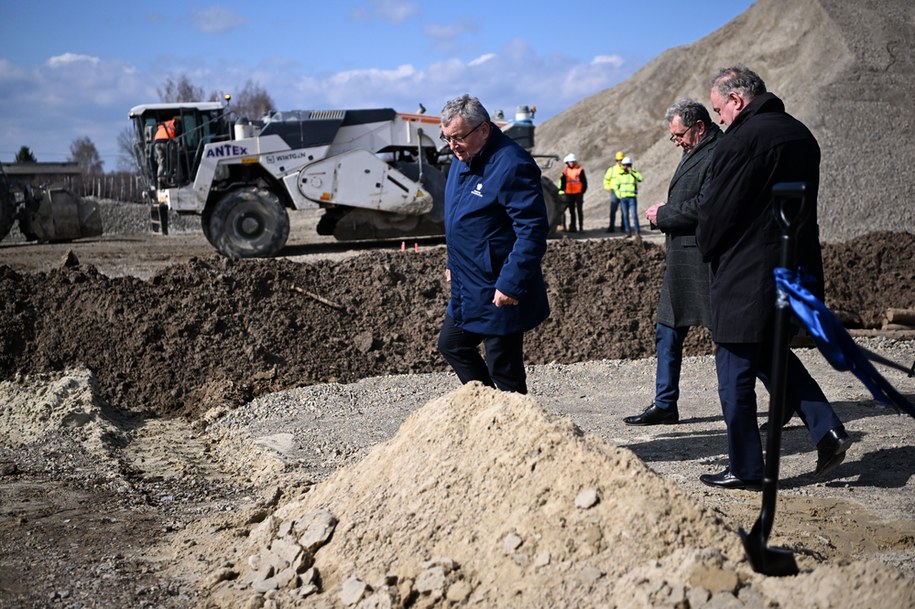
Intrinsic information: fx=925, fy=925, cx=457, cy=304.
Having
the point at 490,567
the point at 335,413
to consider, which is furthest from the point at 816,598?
the point at 335,413

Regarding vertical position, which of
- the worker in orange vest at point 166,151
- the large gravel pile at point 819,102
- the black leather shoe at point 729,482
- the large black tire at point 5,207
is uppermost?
the large gravel pile at point 819,102

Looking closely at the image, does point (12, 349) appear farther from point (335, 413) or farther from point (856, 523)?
point (856, 523)

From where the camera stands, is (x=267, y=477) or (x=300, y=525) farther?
(x=267, y=477)

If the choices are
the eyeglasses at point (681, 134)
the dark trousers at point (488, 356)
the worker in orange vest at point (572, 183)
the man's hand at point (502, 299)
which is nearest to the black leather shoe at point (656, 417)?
the dark trousers at point (488, 356)

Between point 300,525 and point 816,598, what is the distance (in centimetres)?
210

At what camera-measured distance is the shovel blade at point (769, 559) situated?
305 cm

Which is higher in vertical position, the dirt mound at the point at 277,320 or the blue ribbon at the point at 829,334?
the blue ribbon at the point at 829,334

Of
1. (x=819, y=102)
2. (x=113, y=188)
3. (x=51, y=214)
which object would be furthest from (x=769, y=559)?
(x=113, y=188)

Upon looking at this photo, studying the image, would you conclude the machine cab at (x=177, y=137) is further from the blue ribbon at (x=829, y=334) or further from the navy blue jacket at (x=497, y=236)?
the blue ribbon at (x=829, y=334)

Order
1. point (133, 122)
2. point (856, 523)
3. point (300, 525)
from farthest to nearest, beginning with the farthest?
point (133, 122), point (856, 523), point (300, 525)

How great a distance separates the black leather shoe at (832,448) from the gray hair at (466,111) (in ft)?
7.85

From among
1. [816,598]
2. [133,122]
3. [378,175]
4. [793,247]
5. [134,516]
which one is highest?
[133,122]

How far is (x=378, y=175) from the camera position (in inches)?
663

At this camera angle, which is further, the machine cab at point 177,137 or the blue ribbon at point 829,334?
the machine cab at point 177,137
